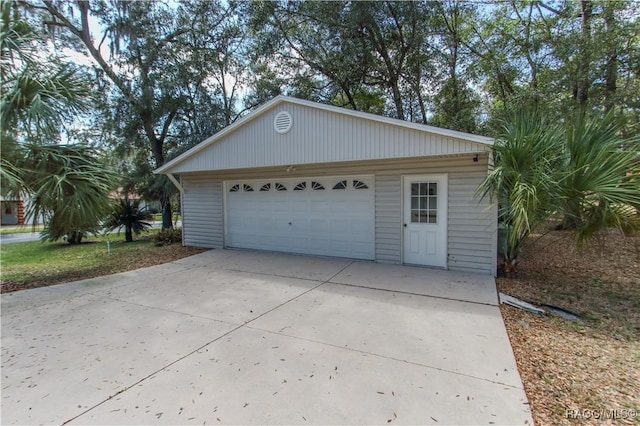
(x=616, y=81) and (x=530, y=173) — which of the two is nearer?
(x=530, y=173)

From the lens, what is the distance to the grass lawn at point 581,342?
233cm

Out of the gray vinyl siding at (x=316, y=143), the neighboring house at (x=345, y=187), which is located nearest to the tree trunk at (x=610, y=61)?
the neighboring house at (x=345, y=187)

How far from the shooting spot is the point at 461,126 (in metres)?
11.2

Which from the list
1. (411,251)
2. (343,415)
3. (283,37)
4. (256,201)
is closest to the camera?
(343,415)

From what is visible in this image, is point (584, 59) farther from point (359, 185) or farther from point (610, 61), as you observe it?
point (359, 185)

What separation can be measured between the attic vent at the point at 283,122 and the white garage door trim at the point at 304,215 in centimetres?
A: 137

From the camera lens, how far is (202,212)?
9836 mm

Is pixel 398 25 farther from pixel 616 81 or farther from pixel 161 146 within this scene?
pixel 161 146

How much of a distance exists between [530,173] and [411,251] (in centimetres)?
293

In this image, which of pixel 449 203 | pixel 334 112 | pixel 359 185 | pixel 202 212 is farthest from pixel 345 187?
pixel 202 212

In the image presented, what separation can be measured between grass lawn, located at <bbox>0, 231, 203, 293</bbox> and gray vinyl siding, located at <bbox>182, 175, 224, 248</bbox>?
0.49m

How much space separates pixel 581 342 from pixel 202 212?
30.7 feet

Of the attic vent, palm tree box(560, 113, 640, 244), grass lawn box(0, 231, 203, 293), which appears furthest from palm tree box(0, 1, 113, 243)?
palm tree box(560, 113, 640, 244)

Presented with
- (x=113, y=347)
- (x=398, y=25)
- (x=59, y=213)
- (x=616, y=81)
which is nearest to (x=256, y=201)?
(x=59, y=213)
